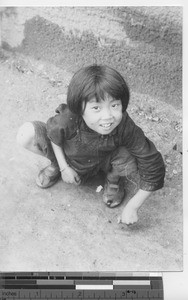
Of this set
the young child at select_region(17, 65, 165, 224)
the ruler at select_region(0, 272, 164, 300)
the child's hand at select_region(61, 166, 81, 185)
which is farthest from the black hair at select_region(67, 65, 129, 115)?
the ruler at select_region(0, 272, 164, 300)

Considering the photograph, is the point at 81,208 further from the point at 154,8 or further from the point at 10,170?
the point at 154,8

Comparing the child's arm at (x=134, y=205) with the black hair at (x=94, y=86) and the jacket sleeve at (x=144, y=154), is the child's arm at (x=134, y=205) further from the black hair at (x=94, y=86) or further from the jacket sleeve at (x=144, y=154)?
the black hair at (x=94, y=86)

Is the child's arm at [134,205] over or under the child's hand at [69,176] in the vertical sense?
under

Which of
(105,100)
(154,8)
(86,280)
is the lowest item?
(86,280)

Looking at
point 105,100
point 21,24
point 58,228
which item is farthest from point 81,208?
point 21,24

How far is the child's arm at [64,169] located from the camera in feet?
4.21

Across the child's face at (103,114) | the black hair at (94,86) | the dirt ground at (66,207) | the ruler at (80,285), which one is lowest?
the ruler at (80,285)

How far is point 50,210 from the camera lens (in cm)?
129

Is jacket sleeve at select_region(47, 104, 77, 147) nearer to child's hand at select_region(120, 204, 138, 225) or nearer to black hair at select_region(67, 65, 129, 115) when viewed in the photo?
black hair at select_region(67, 65, 129, 115)

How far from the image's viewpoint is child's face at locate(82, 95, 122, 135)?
1.24 meters

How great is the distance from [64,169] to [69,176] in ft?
0.06

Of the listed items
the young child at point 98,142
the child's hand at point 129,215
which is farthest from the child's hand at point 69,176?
the child's hand at point 129,215
